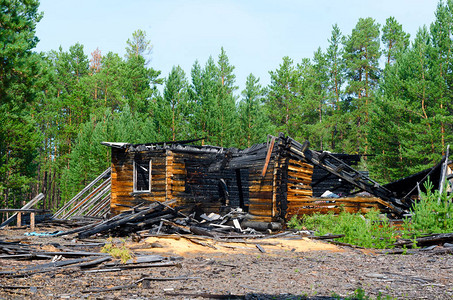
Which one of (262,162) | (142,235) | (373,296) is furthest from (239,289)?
(262,162)

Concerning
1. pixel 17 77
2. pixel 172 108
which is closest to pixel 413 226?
pixel 17 77

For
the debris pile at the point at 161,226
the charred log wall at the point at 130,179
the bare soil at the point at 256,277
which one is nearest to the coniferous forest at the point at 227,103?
the charred log wall at the point at 130,179

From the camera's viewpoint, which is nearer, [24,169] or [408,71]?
[408,71]

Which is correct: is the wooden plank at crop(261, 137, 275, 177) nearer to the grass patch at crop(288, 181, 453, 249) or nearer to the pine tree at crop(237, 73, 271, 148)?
the grass patch at crop(288, 181, 453, 249)

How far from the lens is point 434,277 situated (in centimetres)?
724

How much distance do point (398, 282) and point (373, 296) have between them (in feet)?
4.30

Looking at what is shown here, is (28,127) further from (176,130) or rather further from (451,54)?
(451,54)

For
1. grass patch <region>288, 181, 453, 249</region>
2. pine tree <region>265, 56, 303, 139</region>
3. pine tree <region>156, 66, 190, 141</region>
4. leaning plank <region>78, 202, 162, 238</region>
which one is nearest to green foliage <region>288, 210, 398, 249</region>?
grass patch <region>288, 181, 453, 249</region>

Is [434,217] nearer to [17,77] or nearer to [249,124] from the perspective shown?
[17,77]

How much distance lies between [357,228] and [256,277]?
570cm

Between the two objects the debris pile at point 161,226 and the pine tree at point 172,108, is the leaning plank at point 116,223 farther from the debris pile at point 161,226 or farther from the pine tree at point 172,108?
the pine tree at point 172,108

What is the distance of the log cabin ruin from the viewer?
15102 mm

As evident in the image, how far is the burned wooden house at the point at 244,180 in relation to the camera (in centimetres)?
1510

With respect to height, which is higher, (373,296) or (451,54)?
(451,54)
